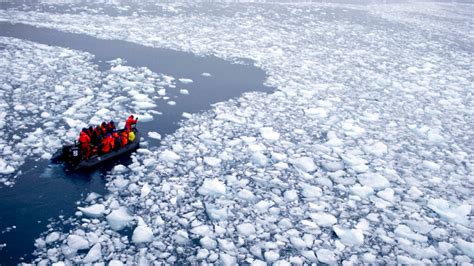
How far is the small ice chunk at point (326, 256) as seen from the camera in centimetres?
377

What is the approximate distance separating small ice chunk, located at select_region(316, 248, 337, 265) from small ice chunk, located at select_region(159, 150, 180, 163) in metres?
2.42

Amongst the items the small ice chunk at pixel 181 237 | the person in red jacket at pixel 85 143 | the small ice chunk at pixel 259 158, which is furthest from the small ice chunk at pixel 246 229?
the person in red jacket at pixel 85 143

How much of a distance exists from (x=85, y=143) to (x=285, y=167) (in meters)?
2.83

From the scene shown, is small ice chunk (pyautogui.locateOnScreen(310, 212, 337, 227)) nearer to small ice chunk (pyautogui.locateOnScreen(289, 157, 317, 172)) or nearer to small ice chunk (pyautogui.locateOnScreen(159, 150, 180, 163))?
small ice chunk (pyautogui.locateOnScreen(289, 157, 317, 172))

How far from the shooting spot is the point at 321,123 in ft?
22.1

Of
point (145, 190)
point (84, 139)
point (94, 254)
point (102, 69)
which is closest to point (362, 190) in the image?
point (145, 190)

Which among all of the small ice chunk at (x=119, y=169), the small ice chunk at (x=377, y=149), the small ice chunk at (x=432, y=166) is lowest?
the small ice chunk at (x=119, y=169)

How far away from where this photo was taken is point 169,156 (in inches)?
208

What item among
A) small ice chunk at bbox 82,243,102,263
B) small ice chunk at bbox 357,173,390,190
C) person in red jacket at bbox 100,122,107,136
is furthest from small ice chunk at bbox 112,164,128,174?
small ice chunk at bbox 357,173,390,190

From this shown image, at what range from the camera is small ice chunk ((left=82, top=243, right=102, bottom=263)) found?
3510 mm

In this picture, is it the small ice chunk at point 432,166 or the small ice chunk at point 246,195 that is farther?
the small ice chunk at point 432,166

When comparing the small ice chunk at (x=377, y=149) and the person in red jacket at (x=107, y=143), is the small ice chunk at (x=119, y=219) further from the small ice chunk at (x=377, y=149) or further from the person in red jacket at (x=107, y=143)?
the small ice chunk at (x=377, y=149)

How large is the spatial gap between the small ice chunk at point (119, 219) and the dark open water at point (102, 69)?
462 mm

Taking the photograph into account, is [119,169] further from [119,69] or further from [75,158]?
[119,69]
